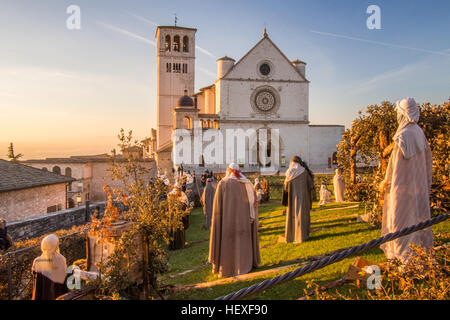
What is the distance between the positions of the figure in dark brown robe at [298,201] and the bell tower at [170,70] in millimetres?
38147

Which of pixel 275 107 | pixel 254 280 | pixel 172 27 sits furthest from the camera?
pixel 172 27

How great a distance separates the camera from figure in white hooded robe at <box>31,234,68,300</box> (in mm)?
4645

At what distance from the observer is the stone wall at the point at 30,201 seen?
13.6 meters

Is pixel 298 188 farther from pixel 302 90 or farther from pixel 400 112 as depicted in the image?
pixel 302 90

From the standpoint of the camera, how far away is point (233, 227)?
633cm

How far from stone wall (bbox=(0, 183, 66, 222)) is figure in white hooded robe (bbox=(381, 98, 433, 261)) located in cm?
1497

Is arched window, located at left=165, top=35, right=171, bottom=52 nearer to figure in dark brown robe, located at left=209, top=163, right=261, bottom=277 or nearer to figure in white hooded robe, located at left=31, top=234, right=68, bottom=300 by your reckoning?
figure in dark brown robe, located at left=209, top=163, right=261, bottom=277

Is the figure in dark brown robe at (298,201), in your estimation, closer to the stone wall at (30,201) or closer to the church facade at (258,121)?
the stone wall at (30,201)

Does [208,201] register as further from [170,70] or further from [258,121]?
[170,70]

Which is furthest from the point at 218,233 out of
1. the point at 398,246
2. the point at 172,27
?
the point at 172,27

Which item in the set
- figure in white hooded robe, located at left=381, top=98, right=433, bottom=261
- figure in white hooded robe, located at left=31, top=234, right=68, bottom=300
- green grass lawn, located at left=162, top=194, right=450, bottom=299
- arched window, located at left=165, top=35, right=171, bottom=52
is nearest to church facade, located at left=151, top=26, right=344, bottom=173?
arched window, located at left=165, top=35, right=171, bottom=52
